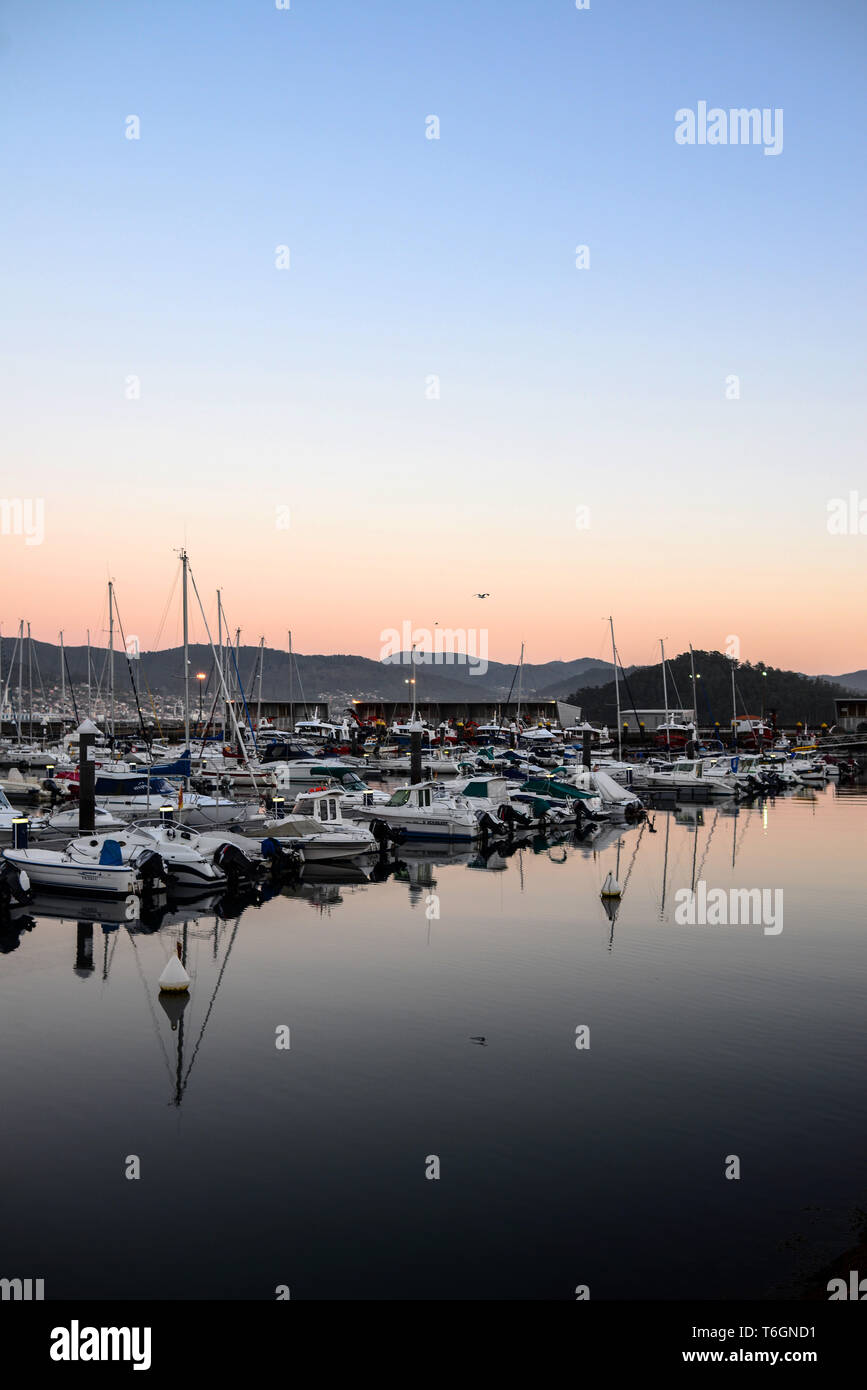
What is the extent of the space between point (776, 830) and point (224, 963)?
4112 cm

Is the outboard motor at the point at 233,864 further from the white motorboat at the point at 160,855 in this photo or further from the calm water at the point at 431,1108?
the calm water at the point at 431,1108

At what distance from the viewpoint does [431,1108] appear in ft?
55.9

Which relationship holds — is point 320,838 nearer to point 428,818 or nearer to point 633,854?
point 428,818

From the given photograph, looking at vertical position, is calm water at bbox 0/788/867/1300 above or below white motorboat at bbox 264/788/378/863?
below

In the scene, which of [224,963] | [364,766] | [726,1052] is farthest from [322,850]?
[364,766]

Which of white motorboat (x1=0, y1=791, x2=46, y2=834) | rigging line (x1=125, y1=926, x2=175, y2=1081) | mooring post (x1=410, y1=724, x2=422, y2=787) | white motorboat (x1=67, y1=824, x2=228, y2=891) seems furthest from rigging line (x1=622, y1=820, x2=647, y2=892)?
white motorboat (x1=0, y1=791, x2=46, y2=834)

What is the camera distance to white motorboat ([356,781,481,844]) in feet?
163

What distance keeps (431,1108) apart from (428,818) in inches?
1294

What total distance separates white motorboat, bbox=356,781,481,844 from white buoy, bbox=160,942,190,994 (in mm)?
25549

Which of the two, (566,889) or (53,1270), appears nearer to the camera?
(53,1270)

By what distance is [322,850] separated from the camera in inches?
1654

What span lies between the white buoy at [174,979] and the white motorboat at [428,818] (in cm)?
2555

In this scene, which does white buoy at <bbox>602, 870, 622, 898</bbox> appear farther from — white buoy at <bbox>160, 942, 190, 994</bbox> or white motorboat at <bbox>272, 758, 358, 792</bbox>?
white motorboat at <bbox>272, 758, 358, 792</bbox>
